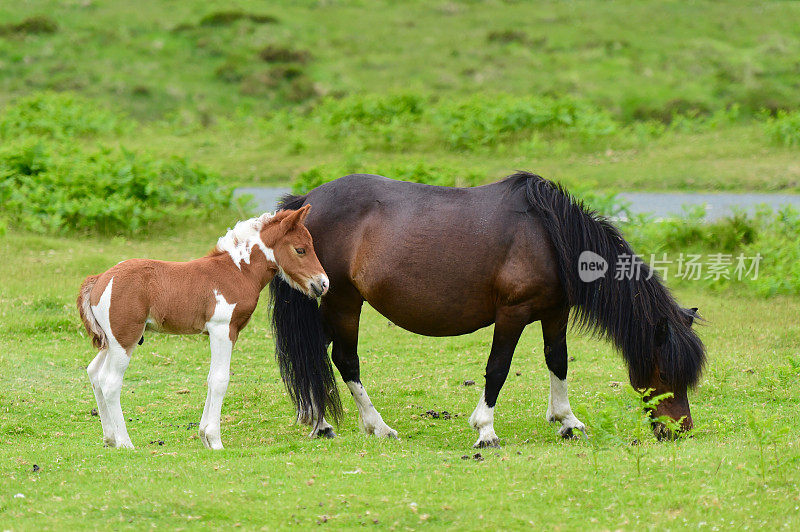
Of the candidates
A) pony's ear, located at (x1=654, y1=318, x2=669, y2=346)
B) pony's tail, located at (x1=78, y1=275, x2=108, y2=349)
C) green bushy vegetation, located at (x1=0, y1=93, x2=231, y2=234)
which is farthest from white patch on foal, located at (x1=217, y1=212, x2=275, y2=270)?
green bushy vegetation, located at (x1=0, y1=93, x2=231, y2=234)

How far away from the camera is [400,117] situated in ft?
71.8

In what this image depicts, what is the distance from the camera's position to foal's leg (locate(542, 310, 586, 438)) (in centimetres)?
767

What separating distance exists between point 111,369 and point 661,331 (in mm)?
4210

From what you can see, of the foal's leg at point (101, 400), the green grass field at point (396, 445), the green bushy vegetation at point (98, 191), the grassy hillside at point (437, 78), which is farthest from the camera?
the grassy hillside at point (437, 78)

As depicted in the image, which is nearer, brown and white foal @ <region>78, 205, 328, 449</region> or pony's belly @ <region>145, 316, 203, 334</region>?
brown and white foal @ <region>78, 205, 328, 449</region>

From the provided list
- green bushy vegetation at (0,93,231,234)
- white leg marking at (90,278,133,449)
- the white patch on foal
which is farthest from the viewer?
green bushy vegetation at (0,93,231,234)

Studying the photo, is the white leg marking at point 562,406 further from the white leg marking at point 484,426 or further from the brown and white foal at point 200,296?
the brown and white foal at point 200,296

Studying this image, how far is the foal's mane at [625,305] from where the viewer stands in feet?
23.0

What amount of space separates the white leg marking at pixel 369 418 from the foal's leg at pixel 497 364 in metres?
0.76

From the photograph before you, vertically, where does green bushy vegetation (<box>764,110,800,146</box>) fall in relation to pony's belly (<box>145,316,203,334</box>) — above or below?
above

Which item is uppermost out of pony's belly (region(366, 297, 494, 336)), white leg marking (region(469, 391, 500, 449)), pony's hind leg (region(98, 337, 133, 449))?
pony's belly (region(366, 297, 494, 336))

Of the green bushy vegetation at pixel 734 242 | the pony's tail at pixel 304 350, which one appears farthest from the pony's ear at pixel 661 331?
the green bushy vegetation at pixel 734 242

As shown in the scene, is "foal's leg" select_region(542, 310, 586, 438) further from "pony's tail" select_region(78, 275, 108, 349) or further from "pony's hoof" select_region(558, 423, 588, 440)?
"pony's tail" select_region(78, 275, 108, 349)

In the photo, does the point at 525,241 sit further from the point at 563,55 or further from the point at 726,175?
the point at 563,55
